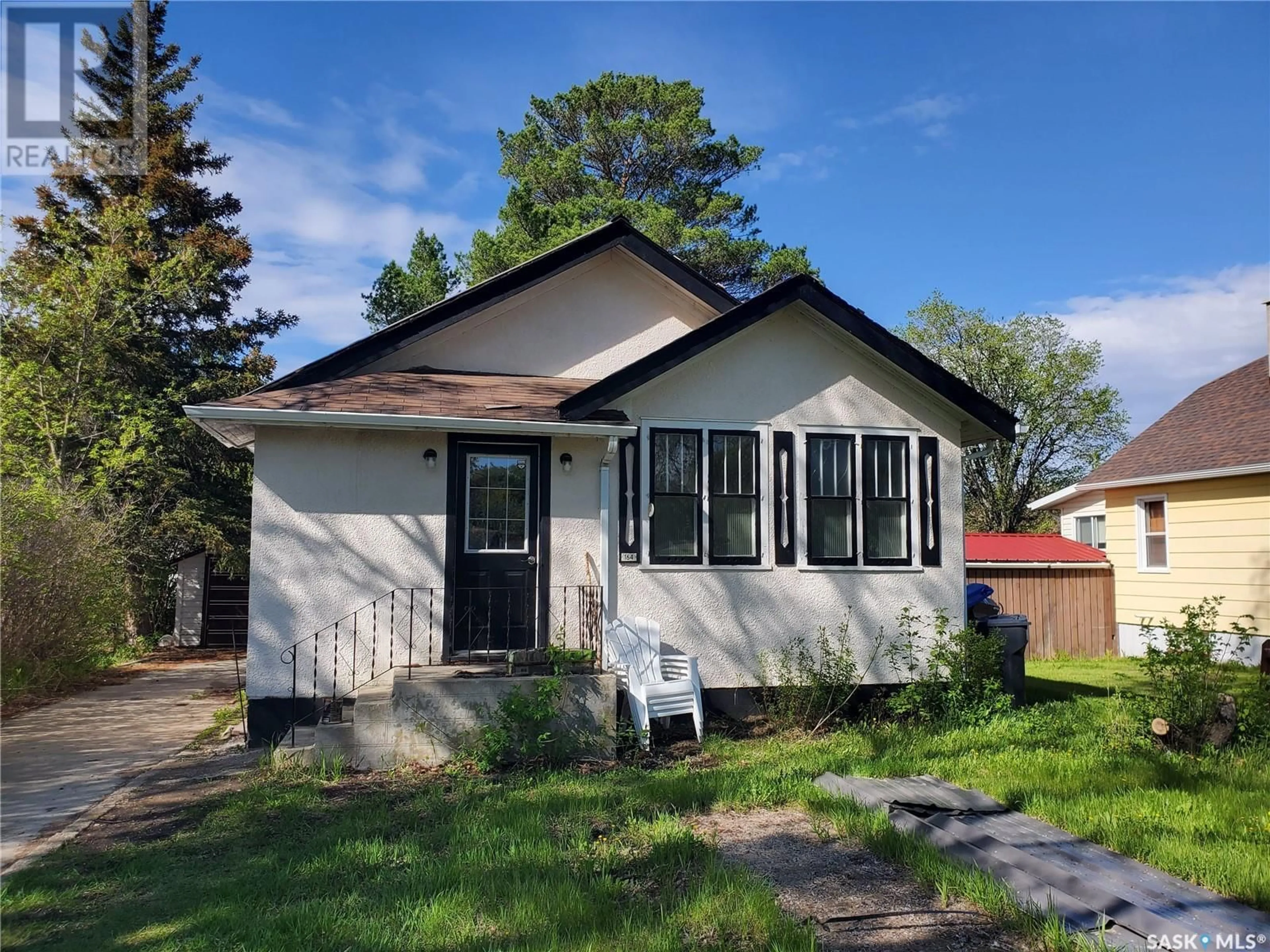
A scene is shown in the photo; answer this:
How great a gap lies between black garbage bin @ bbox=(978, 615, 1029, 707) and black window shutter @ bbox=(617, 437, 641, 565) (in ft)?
13.8

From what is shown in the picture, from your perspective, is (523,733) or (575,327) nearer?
(523,733)

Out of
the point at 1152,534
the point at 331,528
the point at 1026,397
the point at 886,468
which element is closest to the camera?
the point at 331,528

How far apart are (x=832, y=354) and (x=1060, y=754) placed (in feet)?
14.9

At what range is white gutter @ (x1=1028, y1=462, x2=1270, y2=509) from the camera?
40.5 feet

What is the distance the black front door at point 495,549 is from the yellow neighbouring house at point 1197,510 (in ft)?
35.1

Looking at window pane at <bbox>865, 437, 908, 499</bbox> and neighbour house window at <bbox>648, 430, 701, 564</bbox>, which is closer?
neighbour house window at <bbox>648, 430, 701, 564</bbox>

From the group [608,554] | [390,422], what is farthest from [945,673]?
[390,422]

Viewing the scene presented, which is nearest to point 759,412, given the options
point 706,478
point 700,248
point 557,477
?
point 706,478

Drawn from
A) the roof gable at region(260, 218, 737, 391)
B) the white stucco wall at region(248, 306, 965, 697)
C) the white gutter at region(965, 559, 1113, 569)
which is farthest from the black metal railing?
the white gutter at region(965, 559, 1113, 569)

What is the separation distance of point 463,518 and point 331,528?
1.27 m

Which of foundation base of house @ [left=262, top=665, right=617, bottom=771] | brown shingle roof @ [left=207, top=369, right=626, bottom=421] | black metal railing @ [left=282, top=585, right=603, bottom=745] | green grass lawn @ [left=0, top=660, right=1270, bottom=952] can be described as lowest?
green grass lawn @ [left=0, top=660, right=1270, bottom=952]

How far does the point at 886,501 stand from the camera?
880 centimetres

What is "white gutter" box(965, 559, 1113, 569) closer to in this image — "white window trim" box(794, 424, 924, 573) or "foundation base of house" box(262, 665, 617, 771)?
"white window trim" box(794, 424, 924, 573)

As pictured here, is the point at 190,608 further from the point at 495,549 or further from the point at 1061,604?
the point at 1061,604
